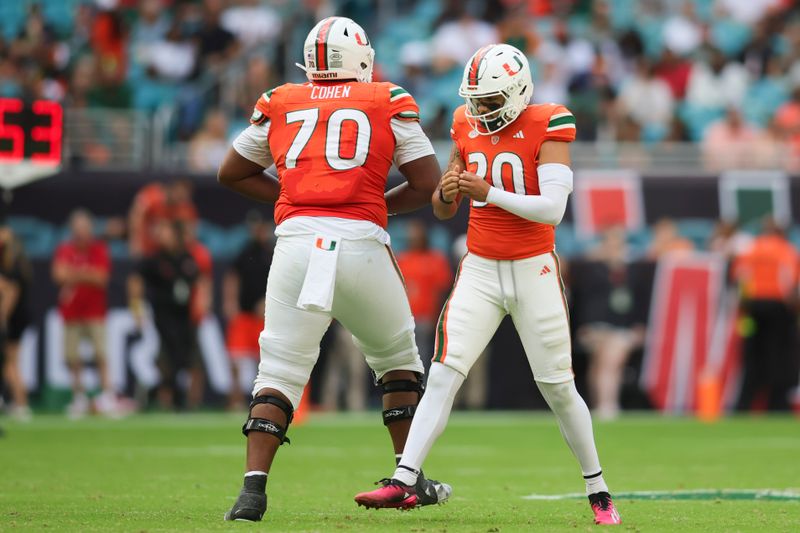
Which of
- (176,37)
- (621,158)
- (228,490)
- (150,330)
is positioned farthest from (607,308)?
(228,490)

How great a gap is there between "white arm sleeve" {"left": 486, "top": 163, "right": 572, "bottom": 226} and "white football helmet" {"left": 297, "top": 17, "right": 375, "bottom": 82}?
86cm

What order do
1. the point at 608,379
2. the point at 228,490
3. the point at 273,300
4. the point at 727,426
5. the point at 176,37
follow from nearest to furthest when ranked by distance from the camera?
the point at 273,300, the point at 228,490, the point at 727,426, the point at 608,379, the point at 176,37

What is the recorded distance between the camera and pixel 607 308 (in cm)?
1666

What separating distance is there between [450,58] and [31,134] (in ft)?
25.1

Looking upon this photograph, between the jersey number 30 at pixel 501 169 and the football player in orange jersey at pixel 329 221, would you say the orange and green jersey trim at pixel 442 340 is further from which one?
the jersey number 30 at pixel 501 169

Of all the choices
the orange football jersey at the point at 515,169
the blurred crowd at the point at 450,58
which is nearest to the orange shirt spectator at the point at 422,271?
the blurred crowd at the point at 450,58

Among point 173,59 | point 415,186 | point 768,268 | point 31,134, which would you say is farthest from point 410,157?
point 173,59

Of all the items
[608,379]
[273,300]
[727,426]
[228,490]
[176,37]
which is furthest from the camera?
[176,37]

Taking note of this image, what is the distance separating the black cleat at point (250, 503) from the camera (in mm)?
6137

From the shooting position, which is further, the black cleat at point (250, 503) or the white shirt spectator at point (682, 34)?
the white shirt spectator at point (682, 34)

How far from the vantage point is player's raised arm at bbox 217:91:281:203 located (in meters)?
6.72

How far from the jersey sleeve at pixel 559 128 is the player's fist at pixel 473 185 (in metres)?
0.37

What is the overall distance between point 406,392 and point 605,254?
10.1 meters

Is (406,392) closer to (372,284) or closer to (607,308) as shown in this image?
(372,284)
